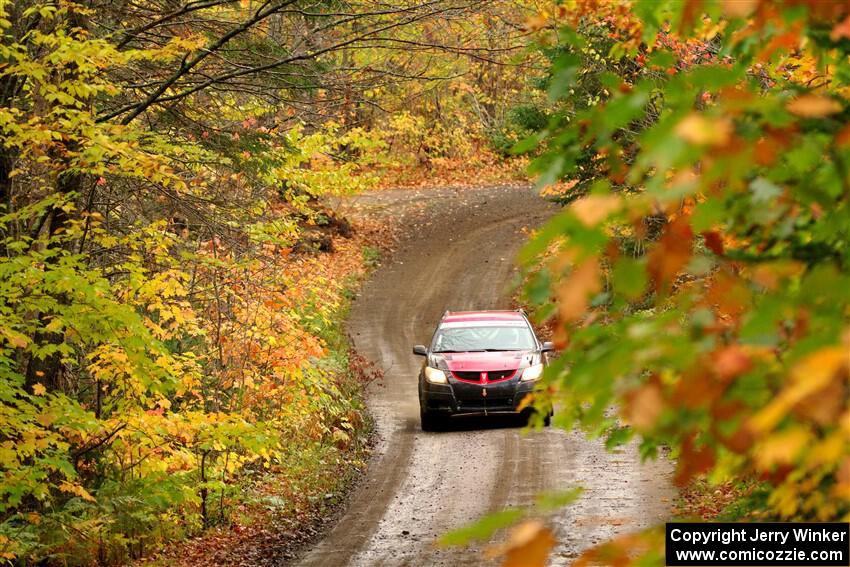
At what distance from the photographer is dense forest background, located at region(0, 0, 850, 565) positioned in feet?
7.01

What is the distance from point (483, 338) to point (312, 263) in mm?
3340

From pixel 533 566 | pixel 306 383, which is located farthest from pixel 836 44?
pixel 306 383

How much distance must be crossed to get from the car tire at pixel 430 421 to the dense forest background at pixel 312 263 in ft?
3.77

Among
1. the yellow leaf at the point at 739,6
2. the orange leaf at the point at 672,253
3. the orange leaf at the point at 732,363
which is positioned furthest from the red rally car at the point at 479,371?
the orange leaf at the point at 732,363

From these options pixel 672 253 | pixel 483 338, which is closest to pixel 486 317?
pixel 483 338

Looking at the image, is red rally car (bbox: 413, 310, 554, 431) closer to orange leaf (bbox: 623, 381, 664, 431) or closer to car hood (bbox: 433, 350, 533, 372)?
car hood (bbox: 433, 350, 533, 372)

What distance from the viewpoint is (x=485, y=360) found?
15.7 m

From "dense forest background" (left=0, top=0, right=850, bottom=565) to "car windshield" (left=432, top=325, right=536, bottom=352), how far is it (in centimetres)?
206

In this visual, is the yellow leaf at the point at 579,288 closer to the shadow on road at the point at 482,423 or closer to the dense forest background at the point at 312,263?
the dense forest background at the point at 312,263

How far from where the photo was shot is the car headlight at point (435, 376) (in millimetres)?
15670

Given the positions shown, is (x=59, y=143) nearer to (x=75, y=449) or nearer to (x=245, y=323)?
(x=75, y=449)

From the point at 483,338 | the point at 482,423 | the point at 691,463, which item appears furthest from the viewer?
the point at 482,423

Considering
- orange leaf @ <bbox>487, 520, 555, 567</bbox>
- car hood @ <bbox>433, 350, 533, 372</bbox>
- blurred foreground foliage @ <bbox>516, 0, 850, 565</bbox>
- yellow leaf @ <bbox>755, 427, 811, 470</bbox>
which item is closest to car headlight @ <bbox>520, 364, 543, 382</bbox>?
car hood @ <bbox>433, 350, 533, 372</bbox>

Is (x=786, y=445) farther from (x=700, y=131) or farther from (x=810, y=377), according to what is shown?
(x=700, y=131)
